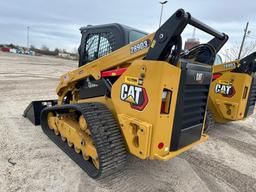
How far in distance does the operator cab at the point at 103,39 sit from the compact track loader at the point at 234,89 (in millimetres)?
2435

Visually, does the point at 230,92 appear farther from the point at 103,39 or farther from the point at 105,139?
the point at 105,139

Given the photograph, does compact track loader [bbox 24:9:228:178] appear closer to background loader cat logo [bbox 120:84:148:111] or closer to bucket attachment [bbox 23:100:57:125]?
background loader cat logo [bbox 120:84:148:111]

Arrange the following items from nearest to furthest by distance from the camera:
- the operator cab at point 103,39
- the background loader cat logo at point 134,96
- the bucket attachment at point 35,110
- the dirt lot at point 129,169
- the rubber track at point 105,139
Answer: the background loader cat logo at point 134,96 < the rubber track at point 105,139 < the dirt lot at point 129,169 < the operator cab at point 103,39 < the bucket attachment at point 35,110

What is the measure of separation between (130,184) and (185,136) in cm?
95

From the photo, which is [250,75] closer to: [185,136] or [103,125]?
[185,136]

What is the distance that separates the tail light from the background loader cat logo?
0.19 m

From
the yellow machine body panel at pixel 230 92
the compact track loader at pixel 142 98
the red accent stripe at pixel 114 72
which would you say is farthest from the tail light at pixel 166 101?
the yellow machine body panel at pixel 230 92

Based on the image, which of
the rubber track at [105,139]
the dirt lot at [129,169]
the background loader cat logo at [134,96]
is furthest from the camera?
the dirt lot at [129,169]

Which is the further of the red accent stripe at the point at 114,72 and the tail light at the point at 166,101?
the red accent stripe at the point at 114,72

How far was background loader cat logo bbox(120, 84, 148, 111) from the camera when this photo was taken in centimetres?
232

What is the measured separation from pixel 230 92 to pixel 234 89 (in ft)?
0.34

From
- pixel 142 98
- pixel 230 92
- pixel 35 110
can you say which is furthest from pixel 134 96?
pixel 230 92

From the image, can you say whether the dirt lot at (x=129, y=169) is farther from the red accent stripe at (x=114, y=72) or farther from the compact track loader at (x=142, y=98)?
the red accent stripe at (x=114, y=72)

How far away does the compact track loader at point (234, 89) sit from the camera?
15.4ft
